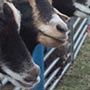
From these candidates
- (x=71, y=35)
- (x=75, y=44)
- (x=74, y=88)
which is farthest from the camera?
(x=75, y=44)

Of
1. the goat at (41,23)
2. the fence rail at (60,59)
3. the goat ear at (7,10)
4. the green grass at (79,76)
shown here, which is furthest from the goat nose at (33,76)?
the green grass at (79,76)

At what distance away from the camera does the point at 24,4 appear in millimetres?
3223

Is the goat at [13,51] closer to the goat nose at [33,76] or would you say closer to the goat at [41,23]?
the goat nose at [33,76]

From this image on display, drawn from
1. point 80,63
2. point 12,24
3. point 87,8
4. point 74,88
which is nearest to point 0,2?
point 12,24

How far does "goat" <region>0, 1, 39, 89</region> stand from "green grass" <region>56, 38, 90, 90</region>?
3014 mm

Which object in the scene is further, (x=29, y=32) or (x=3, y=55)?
(x=29, y=32)

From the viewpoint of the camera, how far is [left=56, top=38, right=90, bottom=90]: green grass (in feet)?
20.0

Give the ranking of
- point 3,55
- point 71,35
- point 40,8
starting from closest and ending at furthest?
point 3,55 → point 40,8 → point 71,35

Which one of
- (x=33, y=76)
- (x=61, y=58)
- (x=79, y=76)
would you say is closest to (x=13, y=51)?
(x=33, y=76)

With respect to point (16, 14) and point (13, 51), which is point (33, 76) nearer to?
point (13, 51)

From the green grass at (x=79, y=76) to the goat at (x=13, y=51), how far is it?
3.01 metres

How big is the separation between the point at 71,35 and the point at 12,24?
3.47m

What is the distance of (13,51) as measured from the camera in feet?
9.90

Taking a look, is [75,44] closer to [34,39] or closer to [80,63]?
[80,63]
